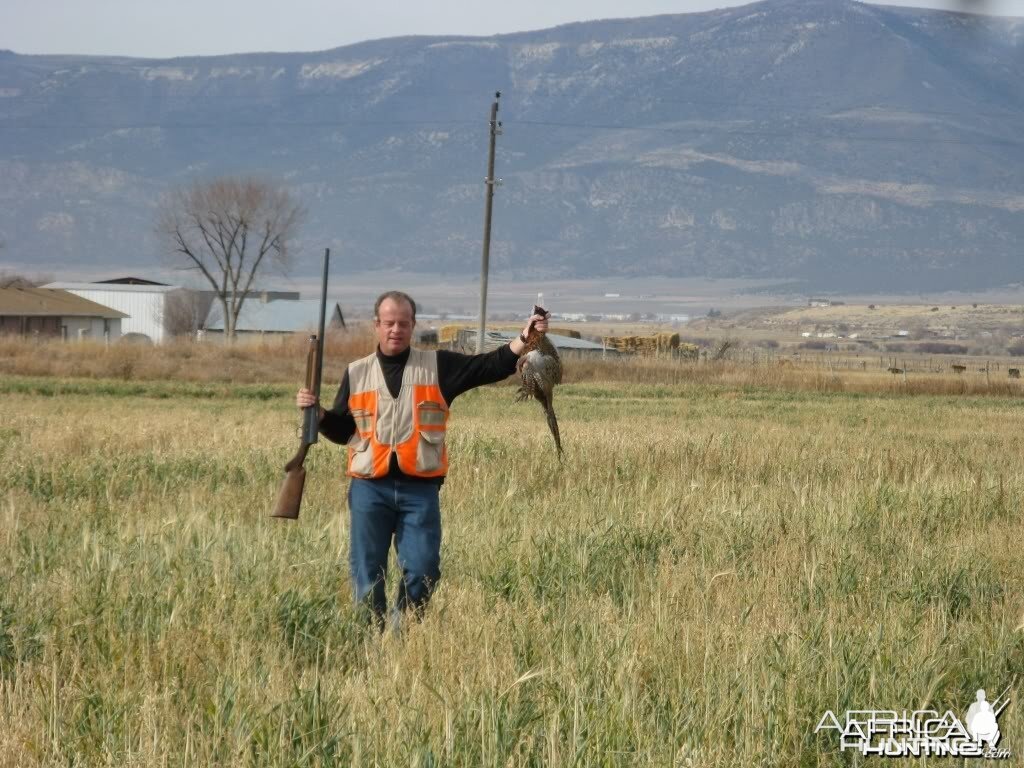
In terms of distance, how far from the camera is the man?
23.6ft

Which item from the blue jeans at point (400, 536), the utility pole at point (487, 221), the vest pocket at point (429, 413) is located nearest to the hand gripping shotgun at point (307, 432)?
the blue jeans at point (400, 536)

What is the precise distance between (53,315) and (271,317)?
24.5 metres

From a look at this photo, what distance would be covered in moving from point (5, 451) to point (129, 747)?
1163 centimetres

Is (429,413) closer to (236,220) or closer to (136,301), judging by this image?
(236,220)

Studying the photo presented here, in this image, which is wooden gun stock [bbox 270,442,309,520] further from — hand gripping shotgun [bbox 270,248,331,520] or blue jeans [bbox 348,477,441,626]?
blue jeans [bbox 348,477,441,626]

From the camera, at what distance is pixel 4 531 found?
9.40 meters

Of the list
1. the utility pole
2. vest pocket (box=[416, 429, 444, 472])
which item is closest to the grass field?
vest pocket (box=[416, 429, 444, 472])

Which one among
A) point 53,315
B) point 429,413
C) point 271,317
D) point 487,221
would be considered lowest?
point 429,413

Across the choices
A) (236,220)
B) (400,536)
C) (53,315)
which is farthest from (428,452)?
(236,220)

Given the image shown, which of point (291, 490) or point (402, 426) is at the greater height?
point (402, 426)

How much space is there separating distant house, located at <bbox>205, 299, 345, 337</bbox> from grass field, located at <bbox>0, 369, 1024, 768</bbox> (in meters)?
91.9

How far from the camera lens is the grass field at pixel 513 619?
17.6 feet

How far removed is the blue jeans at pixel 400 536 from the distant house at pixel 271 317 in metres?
95.8

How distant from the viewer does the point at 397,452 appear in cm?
716
